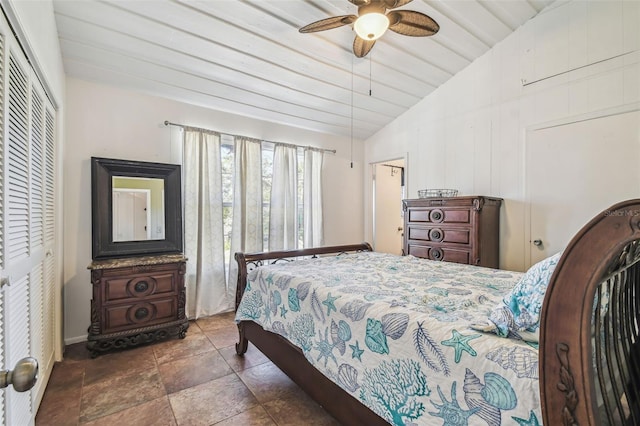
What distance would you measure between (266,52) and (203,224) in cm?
195

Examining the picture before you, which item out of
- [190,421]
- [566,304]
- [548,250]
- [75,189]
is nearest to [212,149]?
[75,189]

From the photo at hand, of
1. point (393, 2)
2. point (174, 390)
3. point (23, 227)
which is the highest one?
point (393, 2)

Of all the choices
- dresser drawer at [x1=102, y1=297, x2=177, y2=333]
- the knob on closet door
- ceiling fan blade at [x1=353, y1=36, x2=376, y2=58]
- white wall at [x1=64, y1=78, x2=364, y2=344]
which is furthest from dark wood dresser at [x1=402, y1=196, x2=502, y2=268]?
the knob on closet door

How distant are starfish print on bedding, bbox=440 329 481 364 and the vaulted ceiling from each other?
257 cm

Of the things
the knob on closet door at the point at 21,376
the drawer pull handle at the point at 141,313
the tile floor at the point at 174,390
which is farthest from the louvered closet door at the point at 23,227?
the knob on closet door at the point at 21,376

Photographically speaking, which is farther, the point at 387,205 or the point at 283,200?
the point at 387,205

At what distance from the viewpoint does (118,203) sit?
2.86 m

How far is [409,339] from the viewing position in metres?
1.15

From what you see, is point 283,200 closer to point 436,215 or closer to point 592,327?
point 436,215

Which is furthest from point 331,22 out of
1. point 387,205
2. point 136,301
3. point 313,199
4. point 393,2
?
point 387,205

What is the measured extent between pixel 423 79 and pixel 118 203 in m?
3.66

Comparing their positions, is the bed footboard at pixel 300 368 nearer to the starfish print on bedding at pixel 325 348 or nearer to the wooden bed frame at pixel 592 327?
the starfish print on bedding at pixel 325 348

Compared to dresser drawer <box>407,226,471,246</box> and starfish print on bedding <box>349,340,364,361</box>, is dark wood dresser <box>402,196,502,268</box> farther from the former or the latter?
starfish print on bedding <box>349,340,364,361</box>

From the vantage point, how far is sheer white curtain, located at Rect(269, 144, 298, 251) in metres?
3.93
